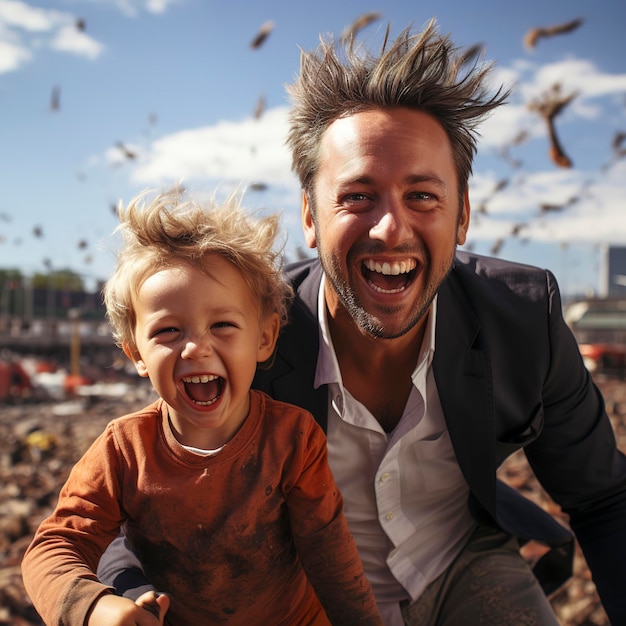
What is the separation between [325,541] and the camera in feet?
6.04

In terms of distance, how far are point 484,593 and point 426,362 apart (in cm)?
99

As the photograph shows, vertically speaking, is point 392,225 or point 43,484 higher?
point 392,225

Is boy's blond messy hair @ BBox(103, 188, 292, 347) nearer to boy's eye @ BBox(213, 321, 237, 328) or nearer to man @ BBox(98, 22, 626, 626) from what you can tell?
boy's eye @ BBox(213, 321, 237, 328)

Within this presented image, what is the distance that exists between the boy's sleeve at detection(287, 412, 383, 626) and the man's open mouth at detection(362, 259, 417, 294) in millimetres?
637

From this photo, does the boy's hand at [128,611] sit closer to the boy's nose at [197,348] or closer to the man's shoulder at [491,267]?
the boy's nose at [197,348]

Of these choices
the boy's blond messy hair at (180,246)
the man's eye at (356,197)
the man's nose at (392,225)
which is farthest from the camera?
the man's eye at (356,197)

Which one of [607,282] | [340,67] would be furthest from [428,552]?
[607,282]

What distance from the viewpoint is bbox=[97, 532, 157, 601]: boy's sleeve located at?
74.4 inches

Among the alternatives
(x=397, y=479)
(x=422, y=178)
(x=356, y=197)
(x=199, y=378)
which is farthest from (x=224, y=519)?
(x=422, y=178)

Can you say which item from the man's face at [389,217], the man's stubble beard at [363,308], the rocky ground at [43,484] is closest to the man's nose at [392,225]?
the man's face at [389,217]

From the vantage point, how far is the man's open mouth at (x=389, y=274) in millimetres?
2242

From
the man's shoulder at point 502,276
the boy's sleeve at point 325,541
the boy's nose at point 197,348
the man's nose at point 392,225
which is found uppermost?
the man's nose at point 392,225

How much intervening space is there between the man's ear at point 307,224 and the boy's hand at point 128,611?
59.6 inches

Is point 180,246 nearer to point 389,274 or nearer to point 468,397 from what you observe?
point 389,274
